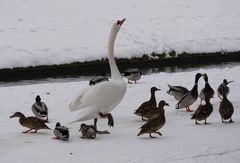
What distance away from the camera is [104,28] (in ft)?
79.1

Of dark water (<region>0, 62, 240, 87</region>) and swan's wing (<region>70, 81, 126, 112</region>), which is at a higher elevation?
dark water (<region>0, 62, 240, 87</region>)

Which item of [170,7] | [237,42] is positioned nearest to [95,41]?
[237,42]

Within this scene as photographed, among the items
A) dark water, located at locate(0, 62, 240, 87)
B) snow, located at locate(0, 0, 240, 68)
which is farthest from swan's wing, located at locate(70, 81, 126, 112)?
snow, located at locate(0, 0, 240, 68)

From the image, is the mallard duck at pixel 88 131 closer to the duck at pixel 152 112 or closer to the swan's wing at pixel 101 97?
the swan's wing at pixel 101 97

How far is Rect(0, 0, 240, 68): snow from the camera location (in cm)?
2047

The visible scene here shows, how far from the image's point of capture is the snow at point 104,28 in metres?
20.5

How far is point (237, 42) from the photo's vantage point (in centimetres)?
2252

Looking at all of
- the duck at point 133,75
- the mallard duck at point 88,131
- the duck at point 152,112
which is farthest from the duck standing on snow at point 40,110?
the duck at point 133,75

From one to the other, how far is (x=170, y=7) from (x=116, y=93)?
66.0ft

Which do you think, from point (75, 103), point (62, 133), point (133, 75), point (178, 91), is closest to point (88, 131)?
point (62, 133)

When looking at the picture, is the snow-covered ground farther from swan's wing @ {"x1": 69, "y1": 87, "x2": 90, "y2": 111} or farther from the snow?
the snow

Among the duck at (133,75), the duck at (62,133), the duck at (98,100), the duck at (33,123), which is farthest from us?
the duck at (133,75)

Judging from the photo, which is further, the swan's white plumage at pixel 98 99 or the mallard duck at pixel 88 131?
→ the swan's white plumage at pixel 98 99

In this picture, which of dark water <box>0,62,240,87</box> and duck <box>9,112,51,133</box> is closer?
duck <box>9,112,51,133</box>
